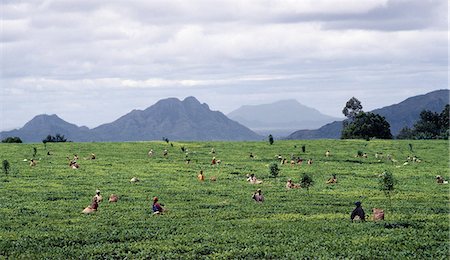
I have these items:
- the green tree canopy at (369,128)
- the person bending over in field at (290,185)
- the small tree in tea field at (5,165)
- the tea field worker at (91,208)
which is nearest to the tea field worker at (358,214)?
the tea field worker at (91,208)

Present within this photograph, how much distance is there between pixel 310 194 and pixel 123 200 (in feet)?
51.3

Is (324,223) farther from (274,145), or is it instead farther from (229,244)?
(274,145)

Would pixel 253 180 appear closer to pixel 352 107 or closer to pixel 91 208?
pixel 91 208

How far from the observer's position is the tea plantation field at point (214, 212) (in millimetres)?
28484

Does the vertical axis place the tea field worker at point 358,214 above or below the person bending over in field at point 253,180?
below

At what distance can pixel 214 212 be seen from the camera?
39.3m

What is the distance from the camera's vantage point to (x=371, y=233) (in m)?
31.8

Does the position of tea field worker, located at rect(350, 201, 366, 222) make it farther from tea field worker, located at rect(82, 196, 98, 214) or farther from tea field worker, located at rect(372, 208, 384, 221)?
tea field worker, located at rect(82, 196, 98, 214)

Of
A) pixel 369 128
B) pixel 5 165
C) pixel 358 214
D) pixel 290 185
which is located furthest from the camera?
pixel 369 128

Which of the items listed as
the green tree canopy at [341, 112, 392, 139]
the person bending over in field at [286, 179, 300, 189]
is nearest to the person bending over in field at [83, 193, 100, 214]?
the person bending over in field at [286, 179, 300, 189]

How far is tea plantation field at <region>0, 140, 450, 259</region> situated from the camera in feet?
93.5

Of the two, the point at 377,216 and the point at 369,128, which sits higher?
the point at 369,128

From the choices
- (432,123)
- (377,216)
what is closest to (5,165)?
(377,216)

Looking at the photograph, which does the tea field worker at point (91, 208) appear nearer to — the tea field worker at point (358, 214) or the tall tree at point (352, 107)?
the tea field worker at point (358, 214)
